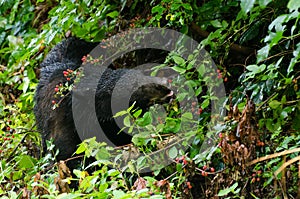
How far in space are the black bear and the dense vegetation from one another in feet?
0.74

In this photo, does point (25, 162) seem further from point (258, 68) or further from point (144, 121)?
point (258, 68)

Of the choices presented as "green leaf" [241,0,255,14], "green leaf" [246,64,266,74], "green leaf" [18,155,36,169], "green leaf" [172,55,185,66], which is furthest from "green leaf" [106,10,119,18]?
"green leaf" [241,0,255,14]

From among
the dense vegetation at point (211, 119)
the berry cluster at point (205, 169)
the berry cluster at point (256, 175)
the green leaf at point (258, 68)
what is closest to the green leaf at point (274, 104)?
the dense vegetation at point (211, 119)

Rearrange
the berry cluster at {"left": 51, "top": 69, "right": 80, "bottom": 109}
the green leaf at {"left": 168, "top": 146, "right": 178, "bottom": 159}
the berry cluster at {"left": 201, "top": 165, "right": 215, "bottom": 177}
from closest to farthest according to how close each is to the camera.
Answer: the berry cluster at {"left": 201, "top": 165, "right": 215, "bottom": 177}, the green leaf at {"left": 168, "top": 146, "right": 178, "bottom": 159}, the berry cluster at {"left": 51, "top": 69, "right": 80, "bottom": 109}

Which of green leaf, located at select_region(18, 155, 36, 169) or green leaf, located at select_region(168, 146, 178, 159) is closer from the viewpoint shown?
green leaf, located at select_region(168, 146, 178, 159)

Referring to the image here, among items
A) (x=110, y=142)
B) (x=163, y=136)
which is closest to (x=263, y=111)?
(x=163, y=136)

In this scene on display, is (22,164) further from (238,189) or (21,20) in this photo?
(21,20)

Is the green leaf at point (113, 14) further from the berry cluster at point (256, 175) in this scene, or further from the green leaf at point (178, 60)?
the berry cluster at point (256, 175)

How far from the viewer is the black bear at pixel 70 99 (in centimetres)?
430

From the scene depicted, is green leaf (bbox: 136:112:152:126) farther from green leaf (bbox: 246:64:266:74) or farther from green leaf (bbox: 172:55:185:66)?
green leaf (bbox: 246:64:266:74)

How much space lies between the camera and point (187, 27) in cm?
405

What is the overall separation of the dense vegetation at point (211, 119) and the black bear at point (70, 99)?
227 millimetres

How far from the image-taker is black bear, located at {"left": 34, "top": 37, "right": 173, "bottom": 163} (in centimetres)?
430

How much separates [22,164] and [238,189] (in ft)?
7.07
